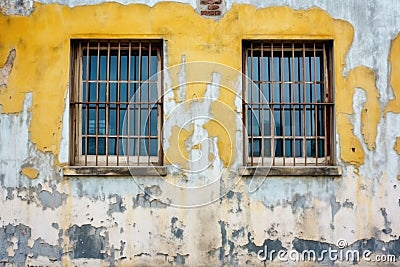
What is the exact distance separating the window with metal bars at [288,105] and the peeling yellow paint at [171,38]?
196 millimetres

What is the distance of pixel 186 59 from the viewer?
26.9 feet

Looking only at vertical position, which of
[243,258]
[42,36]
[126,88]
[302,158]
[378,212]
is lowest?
[243,258]

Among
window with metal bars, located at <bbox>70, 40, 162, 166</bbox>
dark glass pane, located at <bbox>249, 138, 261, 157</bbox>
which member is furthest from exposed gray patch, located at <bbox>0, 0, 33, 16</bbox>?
dark glass pane, located at <bbox>249, 138, 261, 157</bbox>

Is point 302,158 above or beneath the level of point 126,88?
beneath

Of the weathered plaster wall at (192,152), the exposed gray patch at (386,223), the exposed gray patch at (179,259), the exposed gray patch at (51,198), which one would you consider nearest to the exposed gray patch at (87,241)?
the weathered plaster wall at (192,152)

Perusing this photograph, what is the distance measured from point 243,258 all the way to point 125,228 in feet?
5.03

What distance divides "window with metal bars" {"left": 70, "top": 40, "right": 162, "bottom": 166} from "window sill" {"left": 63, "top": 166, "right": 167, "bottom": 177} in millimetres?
169

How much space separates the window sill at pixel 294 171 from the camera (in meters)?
8.06

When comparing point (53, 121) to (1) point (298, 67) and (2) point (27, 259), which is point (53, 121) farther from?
(1) point (298, 67)

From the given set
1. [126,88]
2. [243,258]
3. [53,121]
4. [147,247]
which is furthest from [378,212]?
[53,121]

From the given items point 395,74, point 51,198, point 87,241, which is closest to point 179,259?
point 87,241

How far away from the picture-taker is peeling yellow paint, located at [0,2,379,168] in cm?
816

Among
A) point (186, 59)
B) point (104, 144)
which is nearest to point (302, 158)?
point (186, 59)

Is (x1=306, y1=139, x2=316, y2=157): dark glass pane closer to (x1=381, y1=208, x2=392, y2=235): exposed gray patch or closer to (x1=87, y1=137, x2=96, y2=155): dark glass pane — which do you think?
(x1=381, y1=208, x2=392, y2=235): exposed gray patch
